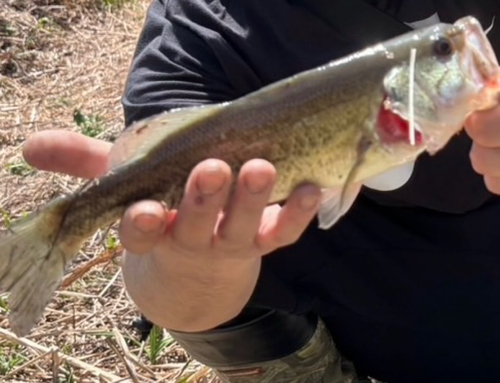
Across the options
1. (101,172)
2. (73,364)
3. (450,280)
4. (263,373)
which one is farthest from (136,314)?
(101,172)

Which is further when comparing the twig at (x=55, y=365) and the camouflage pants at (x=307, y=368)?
the twig at (x=55, y=365)

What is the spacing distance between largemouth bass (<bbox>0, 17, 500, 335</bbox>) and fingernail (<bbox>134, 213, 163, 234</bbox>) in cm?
5

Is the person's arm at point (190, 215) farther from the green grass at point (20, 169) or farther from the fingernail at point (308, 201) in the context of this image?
the green grass at point (20, 169)

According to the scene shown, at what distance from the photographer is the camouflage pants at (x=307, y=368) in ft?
7.56

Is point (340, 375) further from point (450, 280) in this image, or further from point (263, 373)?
point (450, 280)

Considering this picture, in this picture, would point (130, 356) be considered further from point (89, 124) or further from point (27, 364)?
point (89, 124)

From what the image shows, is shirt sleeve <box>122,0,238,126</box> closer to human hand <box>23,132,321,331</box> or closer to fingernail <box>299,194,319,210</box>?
human hand <box>23,132,321,331</box>

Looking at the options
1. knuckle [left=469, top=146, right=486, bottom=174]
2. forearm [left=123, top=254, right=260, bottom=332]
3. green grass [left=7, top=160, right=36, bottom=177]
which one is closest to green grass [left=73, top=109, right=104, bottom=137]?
green grass [left=7, top=160, right=36, bottom=177]

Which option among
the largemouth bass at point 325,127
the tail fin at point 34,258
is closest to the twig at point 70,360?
the tail fin at point 34,258

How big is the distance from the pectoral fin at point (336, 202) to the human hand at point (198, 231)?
0.03 metres

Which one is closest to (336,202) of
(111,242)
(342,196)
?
(342,196)

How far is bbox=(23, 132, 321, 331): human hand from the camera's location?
1464 millimetres

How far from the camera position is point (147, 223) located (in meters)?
1.48

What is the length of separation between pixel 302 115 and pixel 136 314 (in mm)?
1356
